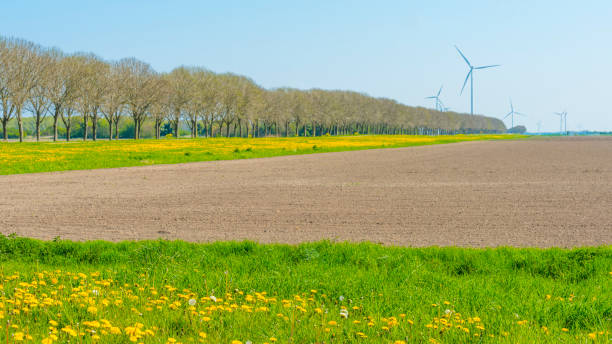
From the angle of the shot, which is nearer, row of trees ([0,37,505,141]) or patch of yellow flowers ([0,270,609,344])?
patch of yellow flowers ([0,270,609,344])

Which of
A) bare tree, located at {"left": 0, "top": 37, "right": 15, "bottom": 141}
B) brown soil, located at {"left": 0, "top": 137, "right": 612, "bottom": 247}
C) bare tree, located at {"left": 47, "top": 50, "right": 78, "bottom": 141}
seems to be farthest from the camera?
bare tree, located at {"left": 47, "top": 50, "right": 78, "bottom": 141}

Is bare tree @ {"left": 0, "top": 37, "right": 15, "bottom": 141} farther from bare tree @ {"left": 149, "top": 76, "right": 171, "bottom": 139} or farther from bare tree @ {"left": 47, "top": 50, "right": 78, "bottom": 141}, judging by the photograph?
bare tree @ {"left": 149, "top": 76, "right": 171, "bottom": 139}

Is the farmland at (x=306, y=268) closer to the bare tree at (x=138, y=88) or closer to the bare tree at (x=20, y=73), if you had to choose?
the bare tree at (x=20, y=73)

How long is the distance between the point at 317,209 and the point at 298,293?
7752 mm

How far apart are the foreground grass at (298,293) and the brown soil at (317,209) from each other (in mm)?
1598

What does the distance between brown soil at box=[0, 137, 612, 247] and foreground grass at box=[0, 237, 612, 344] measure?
1.60 m

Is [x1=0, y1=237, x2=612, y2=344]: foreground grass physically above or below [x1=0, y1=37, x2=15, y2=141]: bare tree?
below

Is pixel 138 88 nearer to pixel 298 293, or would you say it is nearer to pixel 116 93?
pixel 116 93

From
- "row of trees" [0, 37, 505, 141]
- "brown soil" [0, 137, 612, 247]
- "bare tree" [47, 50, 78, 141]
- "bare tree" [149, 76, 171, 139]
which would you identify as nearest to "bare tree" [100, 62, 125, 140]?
"row of trees" [0, 37, 505, 141]

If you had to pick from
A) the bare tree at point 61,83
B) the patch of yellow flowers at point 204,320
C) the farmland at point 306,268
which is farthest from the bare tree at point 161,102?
the patch of yellow flowers at point 204,320

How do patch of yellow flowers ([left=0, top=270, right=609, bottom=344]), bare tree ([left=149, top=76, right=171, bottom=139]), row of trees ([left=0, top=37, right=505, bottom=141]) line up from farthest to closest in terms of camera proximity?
1. bare tree ([left=149, top=76, right=171, bottom=139])
2. row of trees ([left=0, top=37, right=505, bottom=141])
3. patch of yellow flowers ([left=0, top=270, right=609, bottom=344])

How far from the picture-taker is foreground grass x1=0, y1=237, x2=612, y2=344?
5.50 meters

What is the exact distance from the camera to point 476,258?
872cm

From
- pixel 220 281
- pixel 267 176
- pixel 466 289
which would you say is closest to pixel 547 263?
pixel 466 289
